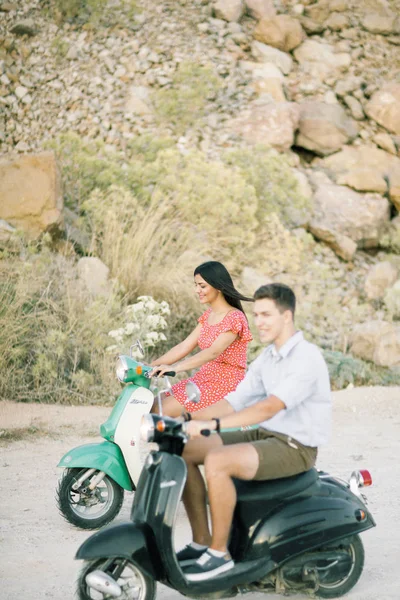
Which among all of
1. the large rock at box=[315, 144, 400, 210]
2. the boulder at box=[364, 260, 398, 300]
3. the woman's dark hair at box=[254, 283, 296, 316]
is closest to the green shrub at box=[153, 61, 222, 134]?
the large rock at box=[315, 144, 400, 210]

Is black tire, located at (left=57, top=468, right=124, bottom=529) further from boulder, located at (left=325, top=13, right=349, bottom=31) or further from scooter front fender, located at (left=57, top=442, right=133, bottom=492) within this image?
boulder, located at (left=325, top=13, right=349, bottom=31)

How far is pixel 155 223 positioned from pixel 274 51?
26.8 feet

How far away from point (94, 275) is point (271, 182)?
4271 millimetres

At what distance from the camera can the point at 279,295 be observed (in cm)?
368

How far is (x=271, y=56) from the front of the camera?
Answer: 16609 millimetres

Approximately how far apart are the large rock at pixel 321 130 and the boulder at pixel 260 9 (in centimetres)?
270

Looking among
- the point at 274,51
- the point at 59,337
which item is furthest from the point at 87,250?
the point at 274,51

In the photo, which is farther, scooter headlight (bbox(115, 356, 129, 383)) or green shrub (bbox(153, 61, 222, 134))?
green shrub (bbox(153, 61, 222, 134))

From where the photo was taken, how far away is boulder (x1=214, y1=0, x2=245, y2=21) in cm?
1686

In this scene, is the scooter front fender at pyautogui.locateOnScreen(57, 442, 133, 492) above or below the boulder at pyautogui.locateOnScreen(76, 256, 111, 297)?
above

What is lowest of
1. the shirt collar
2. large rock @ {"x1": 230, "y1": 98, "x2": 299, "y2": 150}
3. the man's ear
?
large rock @ {"x1": 230, "y1": 98, "x2": 299, "y2": 150}

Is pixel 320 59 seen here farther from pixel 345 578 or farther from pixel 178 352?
pixel 345 578

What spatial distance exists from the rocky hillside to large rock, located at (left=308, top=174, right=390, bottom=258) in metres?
0.02

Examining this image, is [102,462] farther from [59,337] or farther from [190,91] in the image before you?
[190,91]
